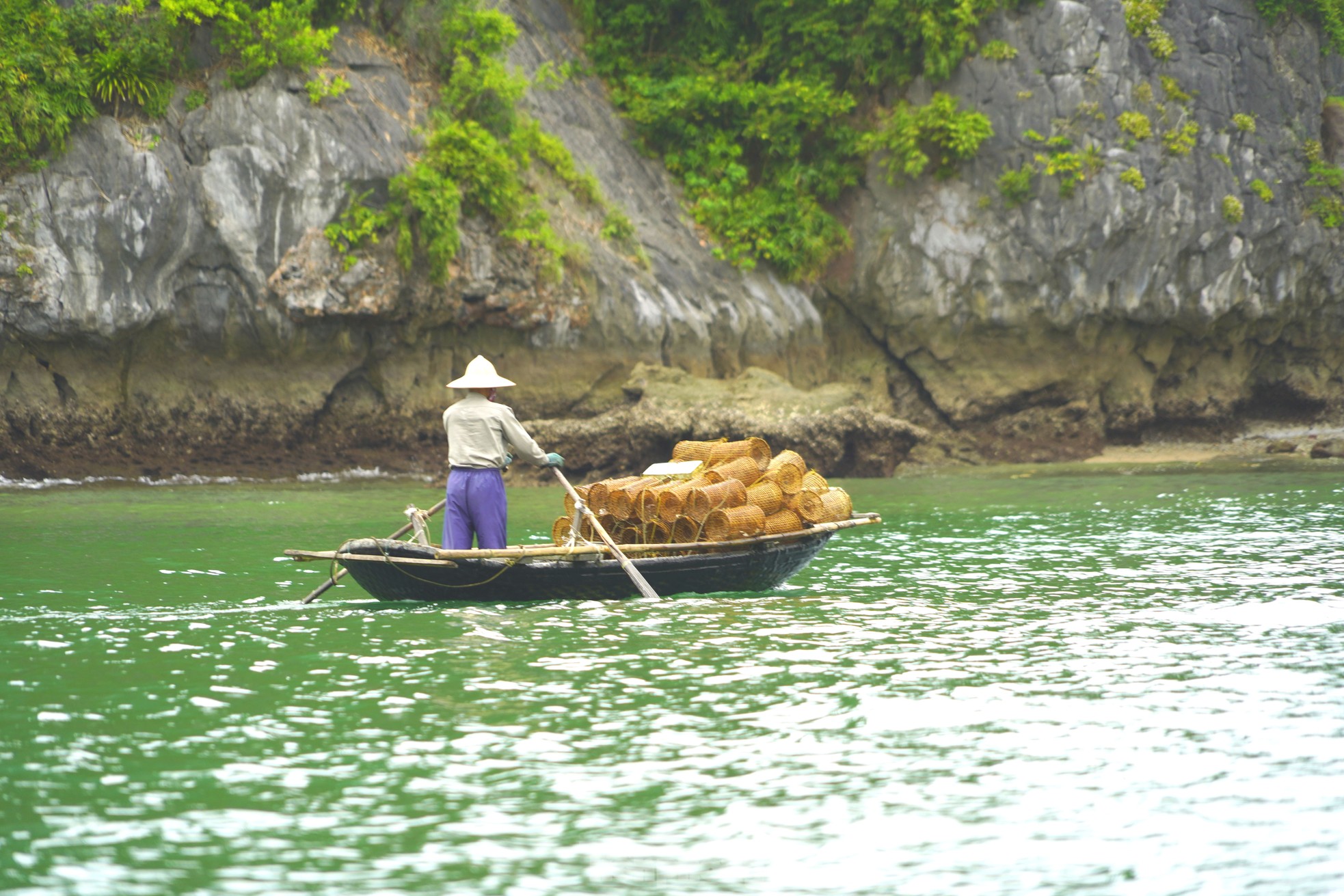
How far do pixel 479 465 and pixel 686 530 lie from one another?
1.83 metres

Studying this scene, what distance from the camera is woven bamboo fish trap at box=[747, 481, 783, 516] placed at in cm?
1089

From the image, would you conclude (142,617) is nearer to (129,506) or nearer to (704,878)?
(704,878)

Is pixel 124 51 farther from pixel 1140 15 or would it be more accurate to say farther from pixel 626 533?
pixel 1140 15

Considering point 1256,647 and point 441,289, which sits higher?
point 441,289

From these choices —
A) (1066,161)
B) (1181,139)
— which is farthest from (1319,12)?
(1066,161)

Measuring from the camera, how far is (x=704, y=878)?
15.1ft

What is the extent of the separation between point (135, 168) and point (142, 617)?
45.6ft

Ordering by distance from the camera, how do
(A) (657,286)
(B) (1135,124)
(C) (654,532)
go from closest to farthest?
(C) (654,532) → (A) (657,286) → (B) (1135,124)

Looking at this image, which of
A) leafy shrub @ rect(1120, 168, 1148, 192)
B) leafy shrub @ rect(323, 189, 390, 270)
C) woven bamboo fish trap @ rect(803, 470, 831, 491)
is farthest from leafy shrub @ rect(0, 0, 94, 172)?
leafy shrub @ rect(1120, 168, 1148, 192)

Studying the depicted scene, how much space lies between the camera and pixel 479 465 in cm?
1016

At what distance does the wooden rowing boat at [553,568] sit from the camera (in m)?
9.45

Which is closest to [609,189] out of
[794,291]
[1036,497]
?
[794,291]

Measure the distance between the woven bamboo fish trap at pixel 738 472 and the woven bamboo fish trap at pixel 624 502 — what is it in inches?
24.9

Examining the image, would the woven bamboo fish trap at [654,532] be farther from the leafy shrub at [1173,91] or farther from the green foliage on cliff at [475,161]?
the leafy shrub at [1173,91]
